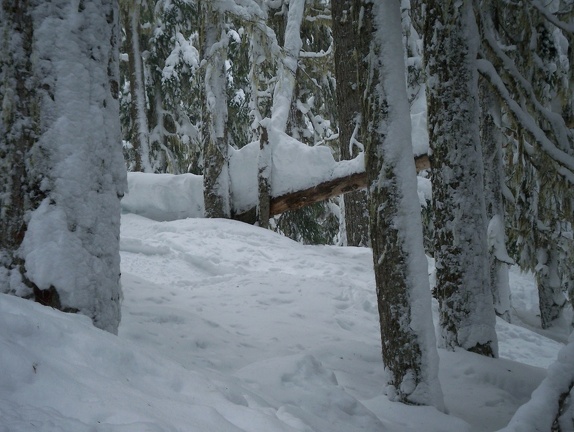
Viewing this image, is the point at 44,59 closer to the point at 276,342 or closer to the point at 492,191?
the point at 276,342

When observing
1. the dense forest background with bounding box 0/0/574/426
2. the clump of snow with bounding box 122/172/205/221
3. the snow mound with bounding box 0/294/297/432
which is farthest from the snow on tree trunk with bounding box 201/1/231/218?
the snow mound with bounding box 0/294/297/432

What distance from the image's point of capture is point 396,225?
3607mm

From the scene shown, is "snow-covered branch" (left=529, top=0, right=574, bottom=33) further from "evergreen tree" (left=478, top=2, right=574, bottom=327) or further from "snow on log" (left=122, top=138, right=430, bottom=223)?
"snow on log" (left=122, top=138, right=430, bottom=223)

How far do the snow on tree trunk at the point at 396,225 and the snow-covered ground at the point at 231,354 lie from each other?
0.28 m

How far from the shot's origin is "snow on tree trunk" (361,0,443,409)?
3.57m

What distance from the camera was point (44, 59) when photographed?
286cm

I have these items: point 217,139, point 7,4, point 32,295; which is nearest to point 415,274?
point 32,295

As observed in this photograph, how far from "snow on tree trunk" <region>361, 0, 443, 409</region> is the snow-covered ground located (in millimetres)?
285

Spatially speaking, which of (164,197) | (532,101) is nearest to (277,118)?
(164,197)

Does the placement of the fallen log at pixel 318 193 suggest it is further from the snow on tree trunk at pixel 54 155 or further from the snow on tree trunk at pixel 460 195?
the snow on tree trunk at pixel 54 155

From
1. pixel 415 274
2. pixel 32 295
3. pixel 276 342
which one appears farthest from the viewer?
pixel 276 342

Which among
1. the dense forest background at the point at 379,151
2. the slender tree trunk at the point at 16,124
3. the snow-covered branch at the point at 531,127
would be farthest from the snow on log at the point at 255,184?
the slender tree trunk at the point at 16,124

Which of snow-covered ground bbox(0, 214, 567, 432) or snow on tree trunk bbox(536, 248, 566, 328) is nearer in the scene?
snow-covered ground bbox(0, 214, 567, 432)

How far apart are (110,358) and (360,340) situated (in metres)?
4.03
